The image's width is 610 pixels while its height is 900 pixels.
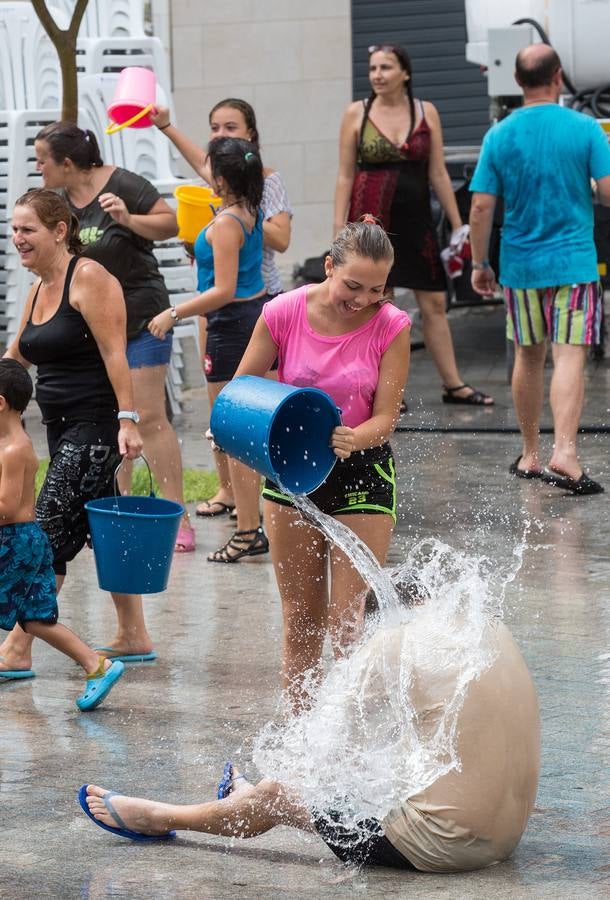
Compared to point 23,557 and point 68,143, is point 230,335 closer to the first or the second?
point 68,143

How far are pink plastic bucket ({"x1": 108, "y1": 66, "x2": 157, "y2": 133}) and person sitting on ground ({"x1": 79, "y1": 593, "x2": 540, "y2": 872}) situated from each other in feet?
17.1

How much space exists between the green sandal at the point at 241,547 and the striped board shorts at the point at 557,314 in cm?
195

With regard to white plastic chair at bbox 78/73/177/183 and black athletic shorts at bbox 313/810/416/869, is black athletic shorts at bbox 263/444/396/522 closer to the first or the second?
black athletic shorts at bbox 313/810/416/869

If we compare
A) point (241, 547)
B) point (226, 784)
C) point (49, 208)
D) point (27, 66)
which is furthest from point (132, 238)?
point (27, 66)

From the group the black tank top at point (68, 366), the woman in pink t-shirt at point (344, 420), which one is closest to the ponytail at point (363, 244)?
the woman in pink t-shirt at point (344, 420)

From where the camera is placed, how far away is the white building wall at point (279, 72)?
54.1ft

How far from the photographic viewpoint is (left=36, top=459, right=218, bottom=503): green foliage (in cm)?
829

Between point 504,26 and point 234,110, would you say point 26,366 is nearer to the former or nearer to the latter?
point 234,110

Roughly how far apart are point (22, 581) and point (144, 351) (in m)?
1.92

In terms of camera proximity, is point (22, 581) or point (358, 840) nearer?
point (358, 840)

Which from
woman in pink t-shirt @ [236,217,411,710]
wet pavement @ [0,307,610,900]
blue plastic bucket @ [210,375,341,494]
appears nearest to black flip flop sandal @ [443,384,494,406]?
wet pavement @ [0,307,610,900]

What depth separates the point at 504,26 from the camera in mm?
11180

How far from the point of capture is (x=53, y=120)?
10859 mm

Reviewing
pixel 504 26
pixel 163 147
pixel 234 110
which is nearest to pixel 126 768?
pixel 234 110
